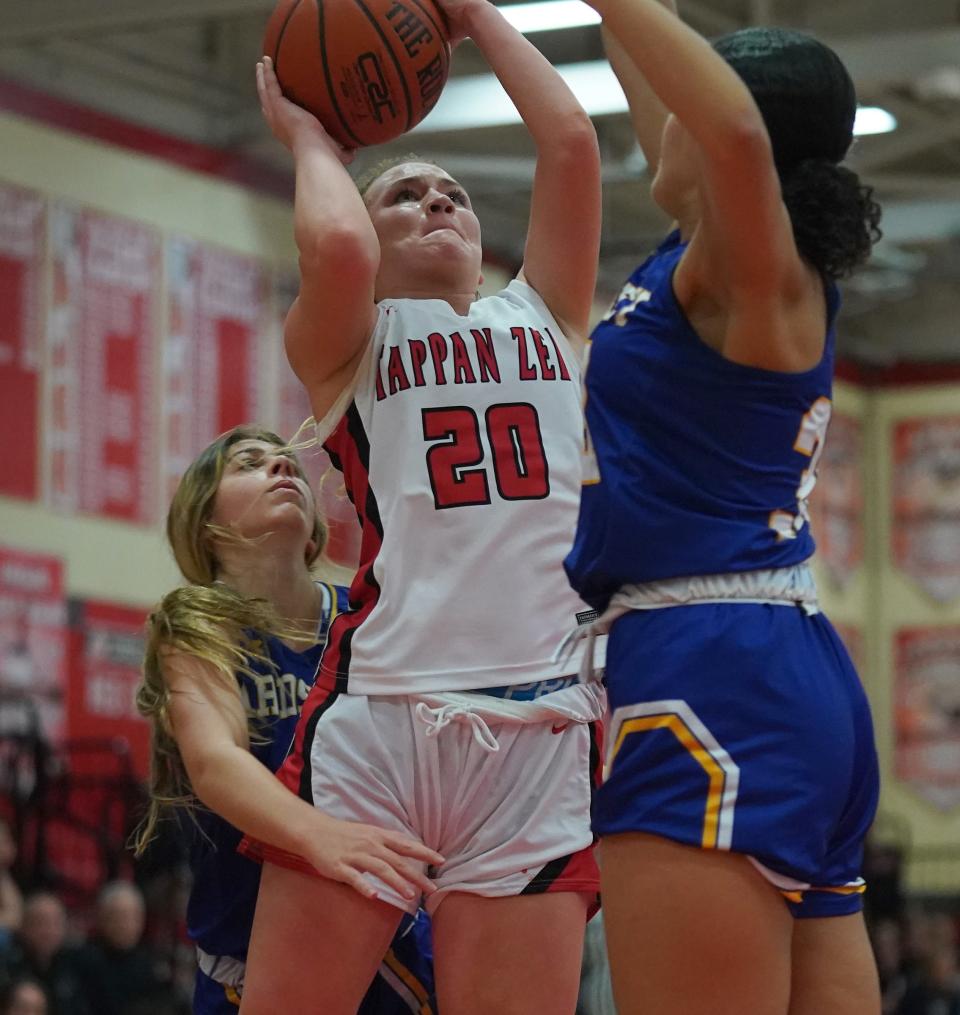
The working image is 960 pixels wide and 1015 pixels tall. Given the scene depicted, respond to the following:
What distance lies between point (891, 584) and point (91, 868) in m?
9.61

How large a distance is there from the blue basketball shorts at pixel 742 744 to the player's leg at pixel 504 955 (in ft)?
1.78

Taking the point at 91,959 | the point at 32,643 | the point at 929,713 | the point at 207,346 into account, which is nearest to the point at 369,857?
the point at 91,959

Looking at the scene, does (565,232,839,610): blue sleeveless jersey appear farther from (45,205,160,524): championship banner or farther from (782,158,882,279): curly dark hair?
(45,205,160,524): championship banner

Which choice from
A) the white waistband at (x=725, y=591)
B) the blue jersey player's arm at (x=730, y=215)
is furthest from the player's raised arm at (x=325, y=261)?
the white waistband at (x=725, y=591)

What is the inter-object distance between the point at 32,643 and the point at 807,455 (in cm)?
829

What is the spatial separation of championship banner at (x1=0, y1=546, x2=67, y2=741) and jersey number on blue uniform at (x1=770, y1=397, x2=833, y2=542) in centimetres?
792

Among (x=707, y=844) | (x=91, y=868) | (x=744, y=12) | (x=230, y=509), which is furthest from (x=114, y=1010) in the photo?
(x=744, y=12)

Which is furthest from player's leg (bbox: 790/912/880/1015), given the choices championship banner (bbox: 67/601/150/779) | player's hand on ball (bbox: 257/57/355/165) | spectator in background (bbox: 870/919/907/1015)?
spectator in background (bbox: 870/919/907/1015)

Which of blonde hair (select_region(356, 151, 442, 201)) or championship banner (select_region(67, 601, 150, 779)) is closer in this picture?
blonde hair (select_region(356, 151, 442, 201))

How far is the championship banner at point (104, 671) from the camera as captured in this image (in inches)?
419

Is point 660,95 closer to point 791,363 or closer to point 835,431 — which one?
point 791,363

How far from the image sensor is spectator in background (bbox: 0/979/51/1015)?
767cm

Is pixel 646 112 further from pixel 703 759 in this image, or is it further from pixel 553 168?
pixel 703 759

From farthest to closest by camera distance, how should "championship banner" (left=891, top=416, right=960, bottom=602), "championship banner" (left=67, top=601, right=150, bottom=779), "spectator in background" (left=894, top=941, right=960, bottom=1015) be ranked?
"championship banner" (left=891, top=416, right=960, bottom=602), "spectator in background" (left=894, top=941, right=960, bottom=1015), "championship banner" (left=67, top=601, right=150, bottom=779)
